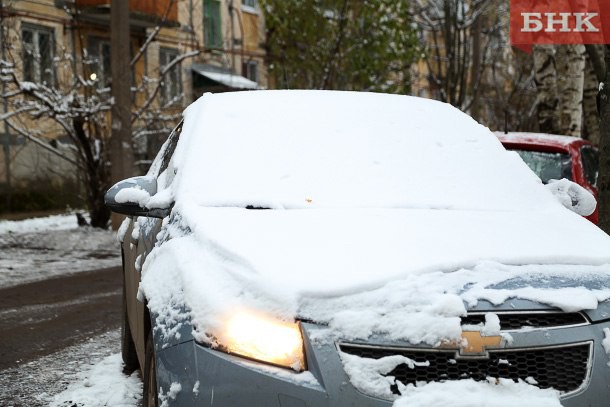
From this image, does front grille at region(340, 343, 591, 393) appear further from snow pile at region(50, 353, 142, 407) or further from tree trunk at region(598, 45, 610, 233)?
tree trunk at region(598, 45, 610, 233)

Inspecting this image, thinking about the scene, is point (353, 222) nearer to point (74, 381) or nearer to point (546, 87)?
point (74, 381)

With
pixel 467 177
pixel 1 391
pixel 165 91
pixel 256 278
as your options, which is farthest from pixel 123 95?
pixel 256 278

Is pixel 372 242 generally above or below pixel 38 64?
below

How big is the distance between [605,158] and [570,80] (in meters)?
7.57

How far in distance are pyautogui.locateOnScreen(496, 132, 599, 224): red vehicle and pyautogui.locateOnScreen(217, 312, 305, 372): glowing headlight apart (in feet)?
16.1

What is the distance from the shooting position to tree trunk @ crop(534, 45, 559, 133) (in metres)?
13.8

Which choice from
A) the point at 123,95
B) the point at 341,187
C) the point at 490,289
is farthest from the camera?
the point at 123,95

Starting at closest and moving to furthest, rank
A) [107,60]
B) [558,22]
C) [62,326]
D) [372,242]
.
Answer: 1. [372,242]
2. [62,326]
3. [558,22]
4. [107,60]

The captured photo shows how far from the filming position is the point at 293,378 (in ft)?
8.03

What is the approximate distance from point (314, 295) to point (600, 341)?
3.09 ft

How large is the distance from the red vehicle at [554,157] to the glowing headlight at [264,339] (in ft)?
16.1

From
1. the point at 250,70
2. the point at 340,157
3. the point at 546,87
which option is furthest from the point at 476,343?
the point at 250,70

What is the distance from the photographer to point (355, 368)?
244cm

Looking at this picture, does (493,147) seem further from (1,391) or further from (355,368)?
(1,391)
